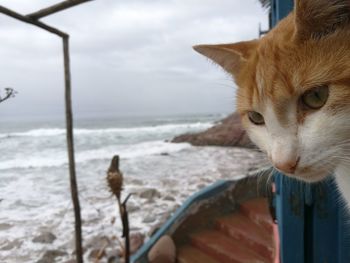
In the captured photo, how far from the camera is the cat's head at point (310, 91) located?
2.72 ft

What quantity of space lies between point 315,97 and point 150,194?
18.0 ft

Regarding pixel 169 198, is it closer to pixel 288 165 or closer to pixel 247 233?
pixel 247 233

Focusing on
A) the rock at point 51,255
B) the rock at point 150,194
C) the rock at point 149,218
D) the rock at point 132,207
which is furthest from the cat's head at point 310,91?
the rock at point 150,194

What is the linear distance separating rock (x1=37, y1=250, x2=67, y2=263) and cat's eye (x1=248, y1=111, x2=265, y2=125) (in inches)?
135

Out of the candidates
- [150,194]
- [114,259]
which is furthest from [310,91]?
[150,194]

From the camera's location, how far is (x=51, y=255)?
395 cm

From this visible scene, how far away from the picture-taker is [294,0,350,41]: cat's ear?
78 cm

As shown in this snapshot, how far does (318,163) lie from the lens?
0.87 metres

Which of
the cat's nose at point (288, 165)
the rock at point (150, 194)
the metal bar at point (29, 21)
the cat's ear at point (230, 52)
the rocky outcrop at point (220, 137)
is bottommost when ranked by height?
the rock at point (150, 194)

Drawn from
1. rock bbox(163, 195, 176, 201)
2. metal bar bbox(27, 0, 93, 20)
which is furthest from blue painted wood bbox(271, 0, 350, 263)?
rock bbox(163, 195, 176, 201)

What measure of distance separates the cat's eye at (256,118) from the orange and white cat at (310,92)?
11cm

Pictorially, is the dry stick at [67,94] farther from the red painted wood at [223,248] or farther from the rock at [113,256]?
the rock at [113,256]

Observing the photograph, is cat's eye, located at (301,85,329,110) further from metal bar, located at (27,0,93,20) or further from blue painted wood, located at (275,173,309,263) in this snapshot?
metal bar, located at (27,0,93,20)

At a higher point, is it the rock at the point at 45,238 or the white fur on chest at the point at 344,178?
the white fur on chest at the point at 344,178
